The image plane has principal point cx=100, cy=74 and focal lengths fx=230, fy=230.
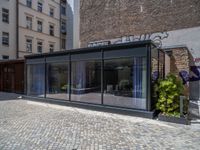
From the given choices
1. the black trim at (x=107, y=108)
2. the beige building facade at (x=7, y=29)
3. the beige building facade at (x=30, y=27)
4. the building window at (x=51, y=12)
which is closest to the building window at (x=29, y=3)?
the beige building facade at (x=30, y=27)

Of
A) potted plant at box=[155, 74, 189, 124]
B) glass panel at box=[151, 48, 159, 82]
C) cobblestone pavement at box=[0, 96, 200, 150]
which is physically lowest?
cobblestone pavement at box=[0, 96, 200, 150]

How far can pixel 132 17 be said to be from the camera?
14391 millimetres

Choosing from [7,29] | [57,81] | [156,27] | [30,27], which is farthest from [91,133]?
[30,27]

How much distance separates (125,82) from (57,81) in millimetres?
4584

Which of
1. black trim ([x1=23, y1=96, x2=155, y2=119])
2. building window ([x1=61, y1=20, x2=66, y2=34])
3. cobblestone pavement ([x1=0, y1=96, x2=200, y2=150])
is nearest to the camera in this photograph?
cobblestone pavement ([x1=0, y1=96, x2=200, y2=150])

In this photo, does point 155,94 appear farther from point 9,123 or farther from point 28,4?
point 28,4

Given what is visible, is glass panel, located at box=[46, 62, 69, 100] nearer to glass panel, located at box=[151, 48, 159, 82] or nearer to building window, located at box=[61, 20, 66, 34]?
glass panel, located at box=[151, 48, 159, 82]

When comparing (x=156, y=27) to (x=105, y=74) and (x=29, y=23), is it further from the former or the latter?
(x=29, y=23)

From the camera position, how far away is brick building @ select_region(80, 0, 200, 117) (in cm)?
1185

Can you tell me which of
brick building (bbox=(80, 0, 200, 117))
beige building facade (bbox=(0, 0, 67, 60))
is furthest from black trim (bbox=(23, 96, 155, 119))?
beige building facade (bbox=(0, 0, 67, 60))

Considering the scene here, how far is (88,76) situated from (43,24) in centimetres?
2139

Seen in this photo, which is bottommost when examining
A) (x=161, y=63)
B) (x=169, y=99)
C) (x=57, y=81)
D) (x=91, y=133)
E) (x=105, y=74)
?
(x=91, y=133)

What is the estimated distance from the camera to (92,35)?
16141 mm

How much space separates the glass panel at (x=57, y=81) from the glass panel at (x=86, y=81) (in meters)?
0.52
